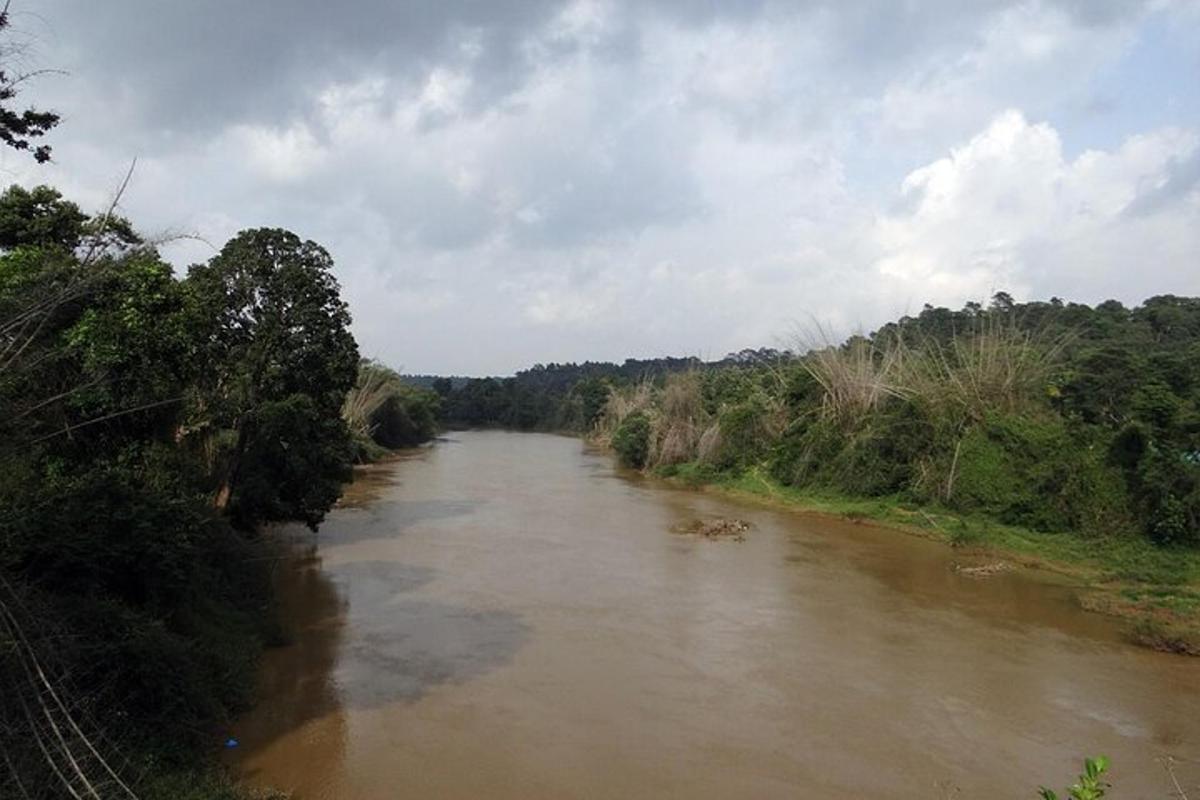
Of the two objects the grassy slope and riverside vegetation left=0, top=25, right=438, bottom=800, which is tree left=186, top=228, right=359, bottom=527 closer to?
riverside vegetation left=0, top=25, right=438, bottom=800

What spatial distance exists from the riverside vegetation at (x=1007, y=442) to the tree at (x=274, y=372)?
40.5 ft

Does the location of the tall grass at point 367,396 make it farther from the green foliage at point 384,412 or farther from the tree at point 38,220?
the tree at point 38,220

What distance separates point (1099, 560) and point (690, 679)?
31.7ft

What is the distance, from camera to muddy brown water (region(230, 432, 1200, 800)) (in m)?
7.05

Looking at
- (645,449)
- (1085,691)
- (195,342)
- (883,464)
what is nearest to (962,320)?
(645,449)

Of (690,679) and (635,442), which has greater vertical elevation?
(635,442)

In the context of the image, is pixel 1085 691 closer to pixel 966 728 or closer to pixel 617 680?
pixel 966 728

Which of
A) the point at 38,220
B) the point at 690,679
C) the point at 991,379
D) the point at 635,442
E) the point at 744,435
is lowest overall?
the point at 690,679

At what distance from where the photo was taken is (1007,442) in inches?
720

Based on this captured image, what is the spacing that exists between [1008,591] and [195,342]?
41.5 feet

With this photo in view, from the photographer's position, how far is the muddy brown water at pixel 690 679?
7.05 meters

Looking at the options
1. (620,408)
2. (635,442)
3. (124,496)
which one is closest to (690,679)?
(124,496)

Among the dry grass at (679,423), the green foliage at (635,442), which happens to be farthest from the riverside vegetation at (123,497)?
the green foliage at (635,442)

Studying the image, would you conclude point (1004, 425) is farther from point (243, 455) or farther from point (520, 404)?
point (520, 404)
